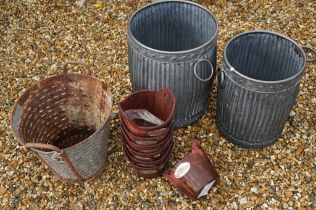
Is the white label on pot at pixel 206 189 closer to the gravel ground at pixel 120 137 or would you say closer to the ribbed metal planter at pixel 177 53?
the gravel ground at pixel 120 137

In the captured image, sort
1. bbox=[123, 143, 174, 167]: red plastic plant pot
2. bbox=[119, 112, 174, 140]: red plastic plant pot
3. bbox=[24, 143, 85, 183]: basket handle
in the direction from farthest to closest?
bbox=[123, 143, 174, 167]: red plastic plant pot < bbox=[119, 112, 174, 140]: red plastic plant pot < bbox=[24, 143, 85, 183]: basket handle

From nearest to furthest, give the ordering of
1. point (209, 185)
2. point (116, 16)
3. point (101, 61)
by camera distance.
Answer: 1. point (209, 185)
2. point (101, 61)
3. point (116, 16)

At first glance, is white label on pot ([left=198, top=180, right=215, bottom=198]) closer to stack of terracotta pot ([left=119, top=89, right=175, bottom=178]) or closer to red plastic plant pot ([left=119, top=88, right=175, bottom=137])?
stack of terracotta pot ([left=119, top=89, right=175, bottom=178])

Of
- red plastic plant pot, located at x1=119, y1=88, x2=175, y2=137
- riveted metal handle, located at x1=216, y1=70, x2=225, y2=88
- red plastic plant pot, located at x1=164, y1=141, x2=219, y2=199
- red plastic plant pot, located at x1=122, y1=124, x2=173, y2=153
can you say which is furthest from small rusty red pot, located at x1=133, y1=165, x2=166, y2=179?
riveted metal handle, located at x1=216, y1=70, x2=225, y2=88

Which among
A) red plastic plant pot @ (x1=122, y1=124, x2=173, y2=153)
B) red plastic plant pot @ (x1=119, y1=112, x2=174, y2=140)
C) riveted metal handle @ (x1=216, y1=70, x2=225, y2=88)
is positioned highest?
riveted metal handle @ (x1=216, y1=70, x2=225, y2=88)

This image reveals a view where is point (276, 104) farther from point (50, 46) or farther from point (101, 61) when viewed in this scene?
point (50, 46)

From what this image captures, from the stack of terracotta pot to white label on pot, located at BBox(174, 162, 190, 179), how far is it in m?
0.15

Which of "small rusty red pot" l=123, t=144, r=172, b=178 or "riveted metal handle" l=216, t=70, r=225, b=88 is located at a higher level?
"riveted metal handle" l=216, t=70, r=225, b=88

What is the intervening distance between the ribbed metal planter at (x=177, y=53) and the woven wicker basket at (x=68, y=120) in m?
0.37

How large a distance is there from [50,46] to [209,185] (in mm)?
2366

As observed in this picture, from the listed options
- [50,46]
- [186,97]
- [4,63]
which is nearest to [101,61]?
[50,46]

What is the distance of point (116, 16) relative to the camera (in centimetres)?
423

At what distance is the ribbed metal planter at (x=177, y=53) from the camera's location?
8.27 feet

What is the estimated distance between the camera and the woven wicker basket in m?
2.38
